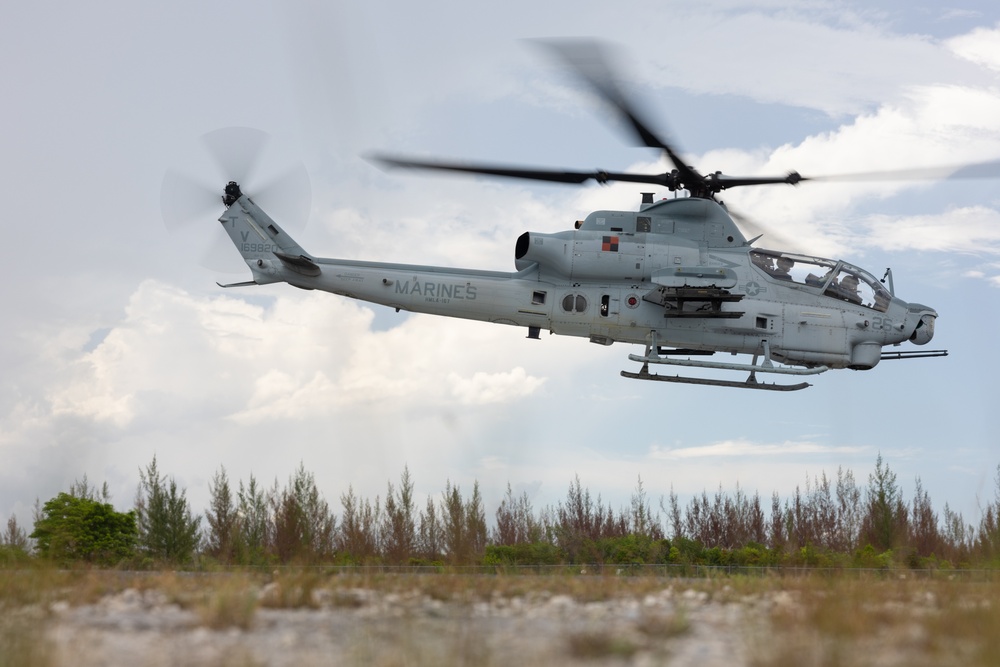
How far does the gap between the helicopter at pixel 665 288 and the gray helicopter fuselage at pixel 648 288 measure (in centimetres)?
2

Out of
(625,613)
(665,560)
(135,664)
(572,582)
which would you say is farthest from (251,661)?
(665,560)

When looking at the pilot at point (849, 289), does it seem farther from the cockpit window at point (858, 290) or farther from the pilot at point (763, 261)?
the pilot at point (763, 261)

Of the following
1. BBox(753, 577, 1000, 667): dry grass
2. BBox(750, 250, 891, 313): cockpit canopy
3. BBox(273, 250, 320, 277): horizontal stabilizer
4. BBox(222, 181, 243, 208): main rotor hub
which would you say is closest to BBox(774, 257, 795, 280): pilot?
BBox(750, 250, 891, 313): cockpit canopy

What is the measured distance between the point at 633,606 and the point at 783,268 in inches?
578

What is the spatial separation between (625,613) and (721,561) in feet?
57.0

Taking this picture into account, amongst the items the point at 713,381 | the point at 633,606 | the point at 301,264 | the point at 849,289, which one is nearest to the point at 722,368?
the point at 713,381

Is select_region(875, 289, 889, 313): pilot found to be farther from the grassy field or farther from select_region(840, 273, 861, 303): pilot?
the grassy field

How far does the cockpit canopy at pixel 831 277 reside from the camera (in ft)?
72.9

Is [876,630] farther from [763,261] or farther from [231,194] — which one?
[231,194]

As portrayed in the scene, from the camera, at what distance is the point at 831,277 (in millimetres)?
22453

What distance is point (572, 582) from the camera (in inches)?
434

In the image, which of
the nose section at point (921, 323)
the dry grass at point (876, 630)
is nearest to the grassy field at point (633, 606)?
the dry grass at point (876, 630)

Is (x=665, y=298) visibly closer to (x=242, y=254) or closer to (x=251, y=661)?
(x=242, y=254)

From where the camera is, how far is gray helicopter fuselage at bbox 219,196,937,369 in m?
21.3
